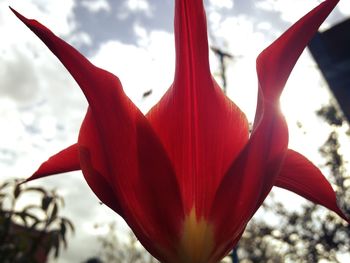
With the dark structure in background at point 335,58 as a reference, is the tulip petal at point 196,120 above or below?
below

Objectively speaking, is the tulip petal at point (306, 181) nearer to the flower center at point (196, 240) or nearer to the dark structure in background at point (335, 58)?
the flower center at point (196, 240)

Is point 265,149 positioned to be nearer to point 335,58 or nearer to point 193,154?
point 193,154

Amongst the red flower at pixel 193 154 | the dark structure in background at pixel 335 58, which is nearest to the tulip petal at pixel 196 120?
the red flower at pixel 193 154

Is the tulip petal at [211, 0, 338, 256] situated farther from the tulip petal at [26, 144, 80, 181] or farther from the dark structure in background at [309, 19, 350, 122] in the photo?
the dark structure in background at [309, 19, 350, 122]

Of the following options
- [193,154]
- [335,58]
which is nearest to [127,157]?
[193,154]

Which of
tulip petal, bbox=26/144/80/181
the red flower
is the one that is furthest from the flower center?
tulip petal, bbox=26/144/80/181

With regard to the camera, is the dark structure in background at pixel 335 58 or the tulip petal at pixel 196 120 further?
the dark structure in background at pixel 335 58

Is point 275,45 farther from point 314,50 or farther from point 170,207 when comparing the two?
point 314,50
